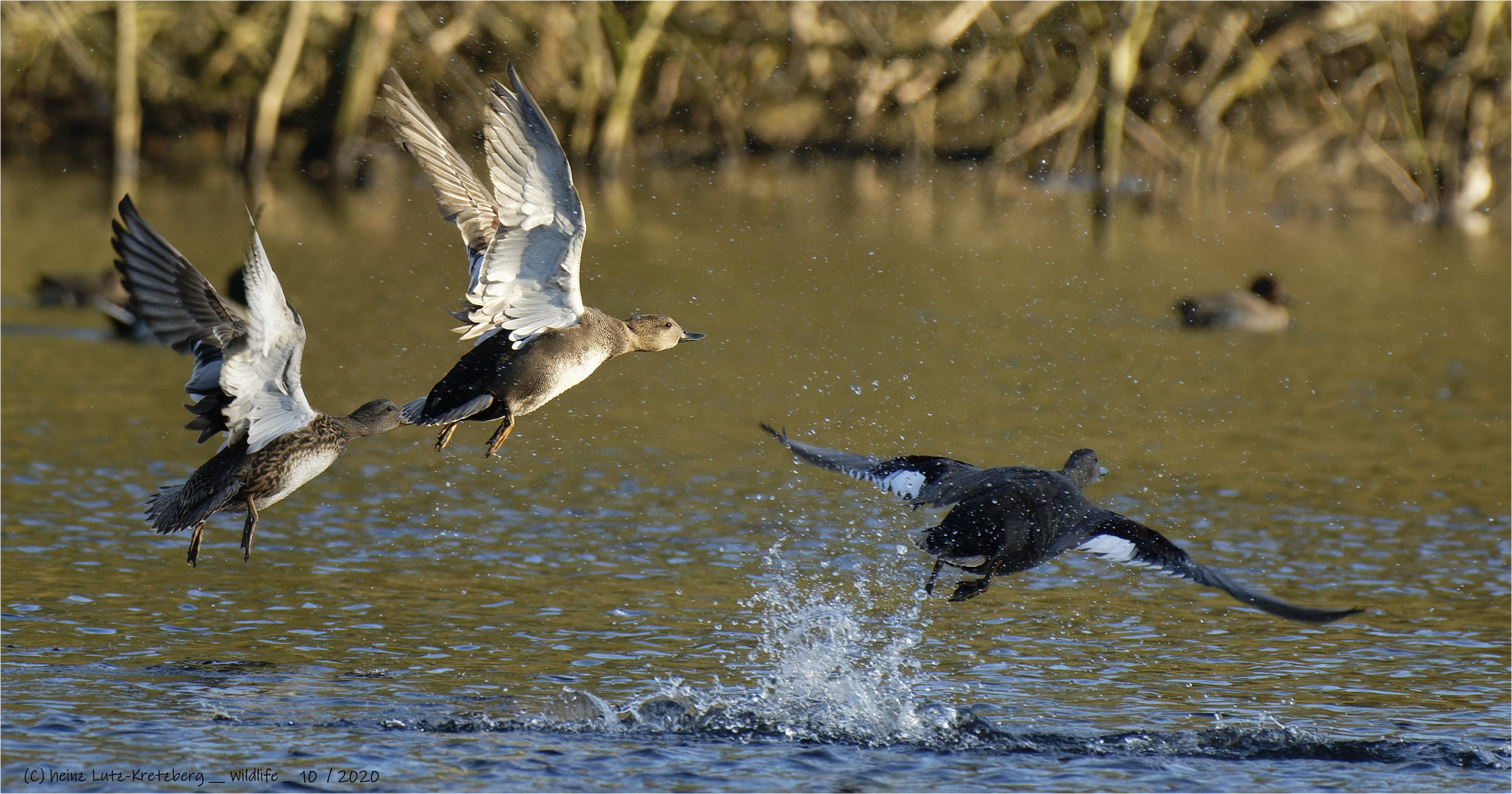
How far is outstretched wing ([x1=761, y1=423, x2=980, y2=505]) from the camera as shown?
7102 millimetres

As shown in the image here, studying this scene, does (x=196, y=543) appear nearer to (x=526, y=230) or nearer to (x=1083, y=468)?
(x=526, y=230)

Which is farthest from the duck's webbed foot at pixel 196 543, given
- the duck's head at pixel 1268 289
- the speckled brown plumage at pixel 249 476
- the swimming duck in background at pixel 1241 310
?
the duck's head at pixel 1268 289

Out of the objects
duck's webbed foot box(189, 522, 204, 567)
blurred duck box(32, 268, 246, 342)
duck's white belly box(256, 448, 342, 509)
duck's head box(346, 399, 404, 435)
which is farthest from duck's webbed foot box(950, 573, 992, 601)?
blurred duck box(32, 268, 246, 342)

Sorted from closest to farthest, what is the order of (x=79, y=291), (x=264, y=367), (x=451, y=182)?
(x=264, y=367) < (x=451, y=182) < (x=79, y=291)

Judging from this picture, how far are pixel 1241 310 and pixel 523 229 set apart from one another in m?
10.5

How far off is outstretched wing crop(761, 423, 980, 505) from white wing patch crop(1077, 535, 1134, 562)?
79 centimetres

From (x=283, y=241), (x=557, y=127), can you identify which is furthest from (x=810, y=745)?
(x=557, y=127)

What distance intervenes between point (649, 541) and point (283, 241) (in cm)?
1093

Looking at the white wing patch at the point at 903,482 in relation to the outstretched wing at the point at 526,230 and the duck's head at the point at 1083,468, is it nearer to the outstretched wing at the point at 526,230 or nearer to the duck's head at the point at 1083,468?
the duck's head at the point at 1083,468

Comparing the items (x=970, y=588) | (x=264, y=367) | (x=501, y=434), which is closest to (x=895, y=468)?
(x=970, y=588)

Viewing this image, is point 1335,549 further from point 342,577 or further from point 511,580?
point 342,577

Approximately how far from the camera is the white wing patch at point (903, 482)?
7.09m

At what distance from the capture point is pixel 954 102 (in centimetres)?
2998

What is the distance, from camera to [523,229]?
22.3 ft
